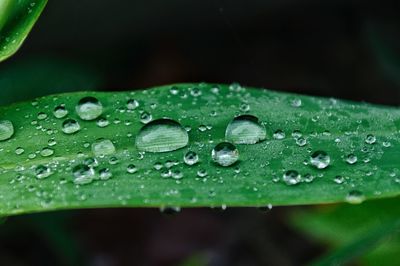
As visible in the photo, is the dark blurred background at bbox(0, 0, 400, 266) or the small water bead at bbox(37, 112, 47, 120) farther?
the dark blurred background at bbox(0, 0, 400, 266)

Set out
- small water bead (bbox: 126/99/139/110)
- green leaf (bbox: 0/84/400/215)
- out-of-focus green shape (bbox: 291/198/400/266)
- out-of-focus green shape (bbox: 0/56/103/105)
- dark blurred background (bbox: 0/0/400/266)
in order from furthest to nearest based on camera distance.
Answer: dark blurred background (bbox: 0/0/400/266)
out-of-focus green shape (bbox: 0/56/103/105)
out-of-focus green shape (bbox: 291/198/400/266)
small water bead (bbox: 126/99/139/110)
green leaf (bbox: 0/84/400/215)

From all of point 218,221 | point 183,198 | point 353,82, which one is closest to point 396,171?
point 183,198

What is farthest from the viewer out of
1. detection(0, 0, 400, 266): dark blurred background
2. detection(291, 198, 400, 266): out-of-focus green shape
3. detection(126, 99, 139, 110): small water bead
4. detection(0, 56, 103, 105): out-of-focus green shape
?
detection(0, 0, 400, 266): dark blurred background

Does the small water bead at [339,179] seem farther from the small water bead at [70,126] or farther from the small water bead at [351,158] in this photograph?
the small water bead at [70,126]

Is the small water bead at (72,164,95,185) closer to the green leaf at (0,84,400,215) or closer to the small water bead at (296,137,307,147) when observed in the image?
the green leaf at (0,84,400,215)

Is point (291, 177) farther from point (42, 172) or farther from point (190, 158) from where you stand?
point (42, 172)

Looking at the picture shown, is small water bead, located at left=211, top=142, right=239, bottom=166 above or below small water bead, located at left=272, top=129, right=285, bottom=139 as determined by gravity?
below

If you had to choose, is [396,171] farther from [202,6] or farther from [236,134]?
[202,6]

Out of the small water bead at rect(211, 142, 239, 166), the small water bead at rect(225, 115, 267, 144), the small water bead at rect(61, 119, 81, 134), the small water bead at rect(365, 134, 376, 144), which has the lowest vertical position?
the small water bead at rect(61, 119, 81, 134)

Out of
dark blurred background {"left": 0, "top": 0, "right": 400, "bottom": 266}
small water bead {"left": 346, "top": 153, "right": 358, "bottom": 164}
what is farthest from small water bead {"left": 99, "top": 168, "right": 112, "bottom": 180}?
dark blurred background {"left": 0, "top": 0, "right": 400, "bottom": 266}
